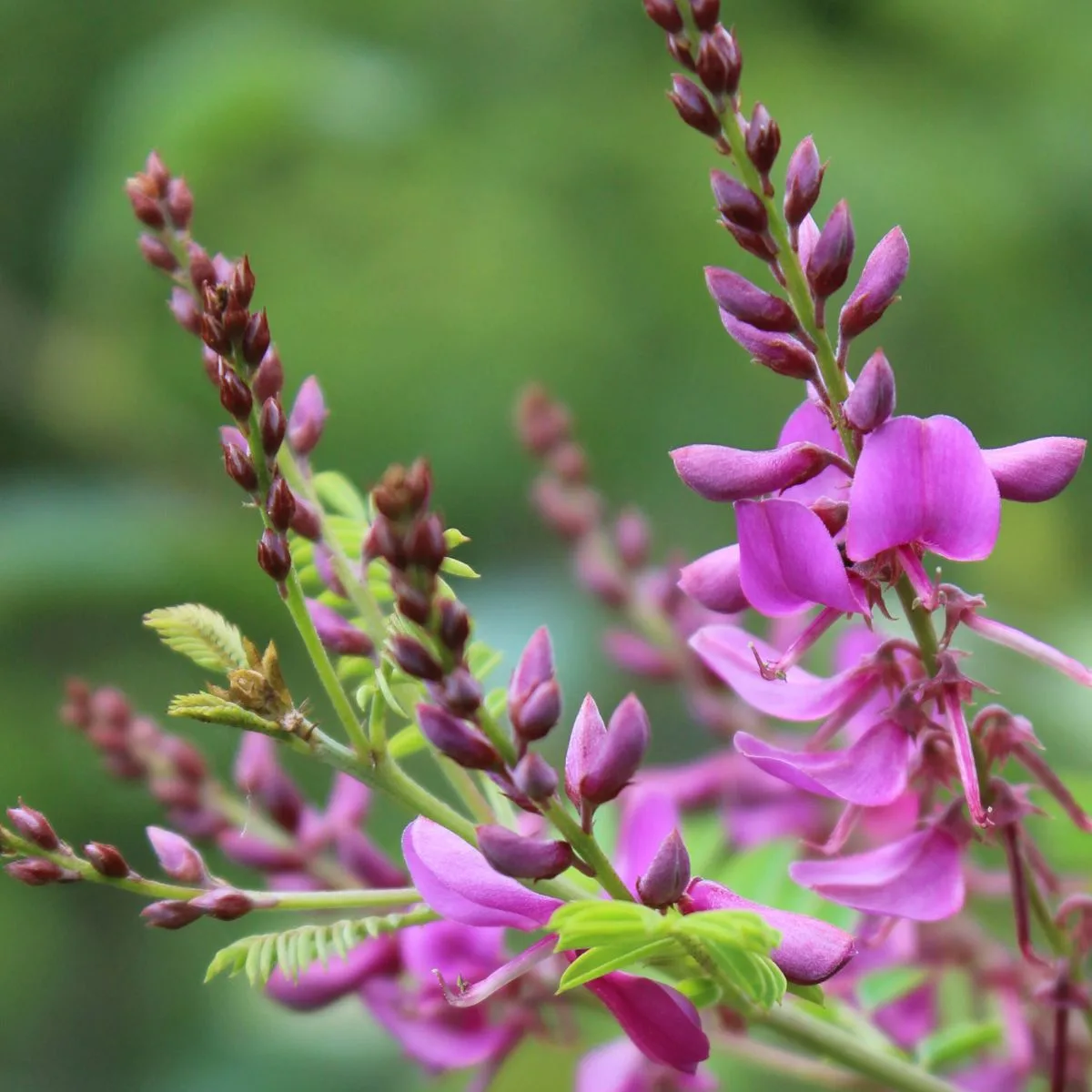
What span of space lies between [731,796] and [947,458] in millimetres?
469

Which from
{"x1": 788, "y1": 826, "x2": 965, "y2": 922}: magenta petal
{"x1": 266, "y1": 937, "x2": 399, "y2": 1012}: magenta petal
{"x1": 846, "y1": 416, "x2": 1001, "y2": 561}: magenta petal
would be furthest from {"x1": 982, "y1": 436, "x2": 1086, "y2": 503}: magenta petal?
{"x1": 266, "y1": 937, "x2": 399, "y2": 1012}: magenta petal

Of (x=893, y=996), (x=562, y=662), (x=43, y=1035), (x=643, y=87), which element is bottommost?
(x=43, y=1035)

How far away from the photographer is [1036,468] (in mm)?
388

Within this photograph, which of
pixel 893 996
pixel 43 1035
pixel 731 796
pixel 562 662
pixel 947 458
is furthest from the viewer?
pixel 43 1035

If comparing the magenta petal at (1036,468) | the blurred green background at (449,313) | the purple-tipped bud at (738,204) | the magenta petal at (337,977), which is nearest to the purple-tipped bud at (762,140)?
the purple-tipped bud at (738,204)

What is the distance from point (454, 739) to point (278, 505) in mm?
101

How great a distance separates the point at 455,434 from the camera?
6.22 ft

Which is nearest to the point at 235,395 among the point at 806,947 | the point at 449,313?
the point at 806,947

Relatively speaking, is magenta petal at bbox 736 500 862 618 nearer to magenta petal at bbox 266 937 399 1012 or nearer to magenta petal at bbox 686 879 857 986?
magenta petal at bbox 686 879 857 986

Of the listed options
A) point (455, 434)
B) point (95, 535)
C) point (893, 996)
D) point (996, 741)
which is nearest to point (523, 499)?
point (455, 434)

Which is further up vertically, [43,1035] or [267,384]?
[267,384]

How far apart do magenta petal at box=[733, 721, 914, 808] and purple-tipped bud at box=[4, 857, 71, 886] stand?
21cm

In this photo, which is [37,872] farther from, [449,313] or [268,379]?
[449,313]

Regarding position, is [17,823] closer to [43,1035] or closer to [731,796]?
[731,796]
